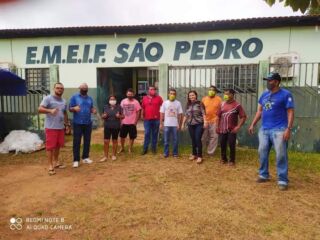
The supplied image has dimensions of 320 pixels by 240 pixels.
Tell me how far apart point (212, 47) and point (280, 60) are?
88.7 inches

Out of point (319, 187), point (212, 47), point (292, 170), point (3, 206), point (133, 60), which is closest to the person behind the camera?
point (3, 206)

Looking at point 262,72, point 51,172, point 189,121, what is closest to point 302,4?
point 189,121

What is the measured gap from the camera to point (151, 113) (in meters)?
7.54

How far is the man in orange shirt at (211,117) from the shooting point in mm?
7305

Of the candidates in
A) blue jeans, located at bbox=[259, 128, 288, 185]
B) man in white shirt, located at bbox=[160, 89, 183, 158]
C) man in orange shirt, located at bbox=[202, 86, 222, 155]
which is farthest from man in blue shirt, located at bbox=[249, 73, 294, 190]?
man in white shirt, located at bbox=[160, 89, 183, 158]

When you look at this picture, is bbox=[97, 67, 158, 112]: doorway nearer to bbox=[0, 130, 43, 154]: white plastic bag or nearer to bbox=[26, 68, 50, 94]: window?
bbox=[26, 68, 50, 94]: window

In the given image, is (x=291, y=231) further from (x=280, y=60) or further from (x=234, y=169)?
(x=280, y=60)

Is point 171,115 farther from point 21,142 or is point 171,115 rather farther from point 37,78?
point 37,78

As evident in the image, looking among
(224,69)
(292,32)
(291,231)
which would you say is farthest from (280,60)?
(291,231)

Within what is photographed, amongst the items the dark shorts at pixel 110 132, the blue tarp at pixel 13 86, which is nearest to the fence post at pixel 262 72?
the dark shorts at pixel 110 132

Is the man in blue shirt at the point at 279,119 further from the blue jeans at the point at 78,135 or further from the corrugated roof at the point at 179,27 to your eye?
the corrugated roof at the point at 179,27

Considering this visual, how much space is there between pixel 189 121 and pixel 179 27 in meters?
4.76

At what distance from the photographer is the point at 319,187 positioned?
5293mm

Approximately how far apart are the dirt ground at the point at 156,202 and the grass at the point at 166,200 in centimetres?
1
